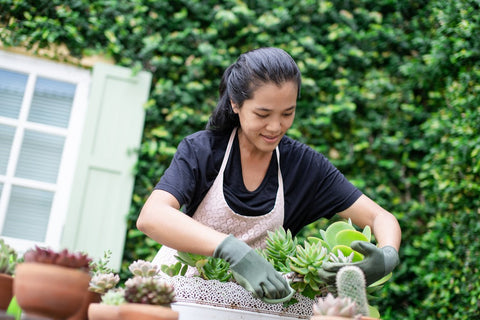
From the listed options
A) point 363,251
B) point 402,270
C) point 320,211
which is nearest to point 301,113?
point 402,270

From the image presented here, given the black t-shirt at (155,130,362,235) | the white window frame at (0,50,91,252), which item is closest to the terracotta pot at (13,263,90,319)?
the black t-shirt at (155,130,362,235)

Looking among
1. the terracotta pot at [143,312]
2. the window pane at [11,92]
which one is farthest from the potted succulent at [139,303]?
the window pane at [11,92]

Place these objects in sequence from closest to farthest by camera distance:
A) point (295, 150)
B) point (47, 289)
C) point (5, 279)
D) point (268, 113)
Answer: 1. point (47, 289)
2. point (5, 279)
3. point (268, 113)
4. point (295, 150)

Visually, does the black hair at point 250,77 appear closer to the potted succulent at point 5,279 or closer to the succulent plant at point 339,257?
the succulent plant at point 339,257

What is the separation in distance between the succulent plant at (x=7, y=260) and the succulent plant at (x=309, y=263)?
0.60 metres

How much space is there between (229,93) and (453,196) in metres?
2.06

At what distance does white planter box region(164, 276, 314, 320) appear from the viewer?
108cm

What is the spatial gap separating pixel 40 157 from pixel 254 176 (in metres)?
2.30

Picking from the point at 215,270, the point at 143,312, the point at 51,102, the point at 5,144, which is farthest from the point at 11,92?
the point at 143,312

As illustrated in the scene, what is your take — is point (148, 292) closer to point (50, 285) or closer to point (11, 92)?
point (50, 285)

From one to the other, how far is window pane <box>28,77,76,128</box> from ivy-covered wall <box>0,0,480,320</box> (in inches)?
10.4

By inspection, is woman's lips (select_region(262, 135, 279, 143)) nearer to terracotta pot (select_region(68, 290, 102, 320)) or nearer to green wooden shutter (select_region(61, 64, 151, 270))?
terracotta pot (select_region(68, 290, 102, 320))

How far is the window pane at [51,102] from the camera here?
3.43 metres

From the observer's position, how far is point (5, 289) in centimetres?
94
